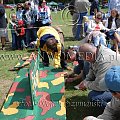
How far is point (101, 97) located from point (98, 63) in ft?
1.62

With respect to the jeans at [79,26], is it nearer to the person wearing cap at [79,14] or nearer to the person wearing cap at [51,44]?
the person wearing cap at [79,14]

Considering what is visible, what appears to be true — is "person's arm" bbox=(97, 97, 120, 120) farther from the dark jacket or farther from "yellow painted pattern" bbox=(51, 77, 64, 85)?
the dark jacket

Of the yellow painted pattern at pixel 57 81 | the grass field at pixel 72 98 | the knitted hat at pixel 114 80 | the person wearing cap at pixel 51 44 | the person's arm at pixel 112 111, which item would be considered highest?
the knitted hat at pixel 114 80

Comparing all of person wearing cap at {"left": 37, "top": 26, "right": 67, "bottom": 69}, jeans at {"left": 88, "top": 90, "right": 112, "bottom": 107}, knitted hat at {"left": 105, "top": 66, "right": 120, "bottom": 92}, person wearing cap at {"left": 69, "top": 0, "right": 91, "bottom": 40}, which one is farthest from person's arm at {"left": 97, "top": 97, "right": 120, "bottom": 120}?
person wearing cap at {"left": 69, "top": 0, "right": 91, "bottom": 40}

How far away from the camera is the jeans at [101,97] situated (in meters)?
4.27

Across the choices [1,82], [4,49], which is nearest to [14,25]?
[4,49]

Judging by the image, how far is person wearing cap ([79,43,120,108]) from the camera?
4.02 metres

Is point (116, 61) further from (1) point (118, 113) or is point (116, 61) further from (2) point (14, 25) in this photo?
(2) point (14, 25)

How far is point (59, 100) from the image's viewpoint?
4566 mm

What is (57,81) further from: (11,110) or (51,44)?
(11,110)

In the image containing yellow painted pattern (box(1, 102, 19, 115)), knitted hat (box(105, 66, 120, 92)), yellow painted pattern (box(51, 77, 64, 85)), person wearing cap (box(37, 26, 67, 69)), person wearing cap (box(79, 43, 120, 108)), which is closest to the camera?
knitted hat (box(105, 66, 120, 92))

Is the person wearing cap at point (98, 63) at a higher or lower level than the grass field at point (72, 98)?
higher

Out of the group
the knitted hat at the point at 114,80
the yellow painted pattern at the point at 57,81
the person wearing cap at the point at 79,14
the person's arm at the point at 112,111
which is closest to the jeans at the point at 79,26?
the person wearing cap at the point at 79,14

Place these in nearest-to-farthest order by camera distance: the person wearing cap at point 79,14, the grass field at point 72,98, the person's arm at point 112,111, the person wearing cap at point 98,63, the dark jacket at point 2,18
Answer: the person's arm at point 112,111 < the person wearing cap at point 98,63 < the grass field at point 72,98 < the dark jacket at point 2,18 < the person wearing cap at point 79,14
